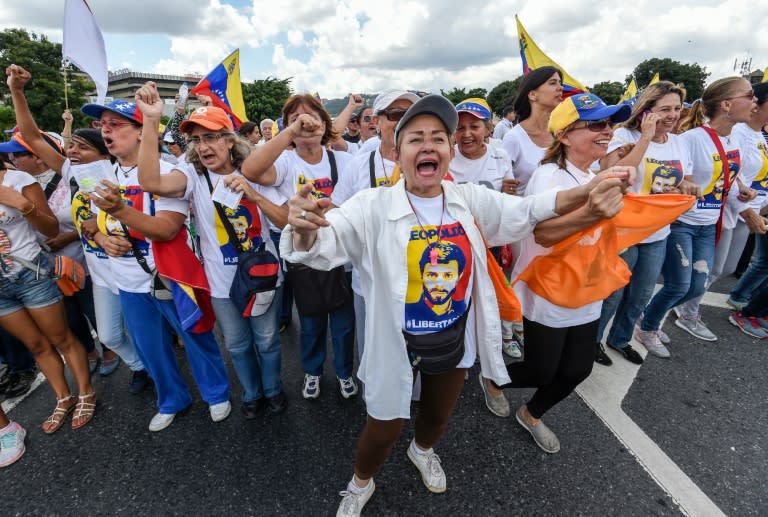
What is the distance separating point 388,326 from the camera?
69.5 inches

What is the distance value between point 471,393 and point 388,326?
178 centimetres

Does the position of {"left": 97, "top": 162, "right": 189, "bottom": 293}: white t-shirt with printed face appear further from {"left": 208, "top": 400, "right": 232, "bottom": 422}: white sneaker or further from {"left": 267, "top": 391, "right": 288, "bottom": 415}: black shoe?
{"left": 267, "top": 391, "right": 288, "bottom": 415}: black shoe

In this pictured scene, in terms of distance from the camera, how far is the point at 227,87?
4.93m

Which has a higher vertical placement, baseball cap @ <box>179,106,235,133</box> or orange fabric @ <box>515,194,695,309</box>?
baseball cap @ <box>179,106,235,133</box>

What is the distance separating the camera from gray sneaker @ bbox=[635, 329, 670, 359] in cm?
357

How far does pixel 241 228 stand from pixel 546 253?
199cm

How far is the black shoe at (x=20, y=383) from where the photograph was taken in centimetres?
333

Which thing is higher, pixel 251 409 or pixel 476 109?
pixel 476 109

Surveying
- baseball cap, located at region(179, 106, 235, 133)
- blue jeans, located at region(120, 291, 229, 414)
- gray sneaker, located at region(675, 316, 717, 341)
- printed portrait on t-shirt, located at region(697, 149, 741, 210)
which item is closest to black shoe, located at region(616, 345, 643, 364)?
gray sneaker, located at region(675, 316, 717, 341)

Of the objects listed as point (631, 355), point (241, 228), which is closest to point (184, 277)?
point (241, 228)

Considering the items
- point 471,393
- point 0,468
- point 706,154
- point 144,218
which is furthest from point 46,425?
point 706,154

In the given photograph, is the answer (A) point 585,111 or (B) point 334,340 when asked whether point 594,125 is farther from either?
(B) point 334,340

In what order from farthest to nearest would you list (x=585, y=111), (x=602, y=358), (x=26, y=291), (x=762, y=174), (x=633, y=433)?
(x=762, y=174)
(x=602, y=358)
(x=26, y=291)
(x=633, y=433)
(x=585, y=111)

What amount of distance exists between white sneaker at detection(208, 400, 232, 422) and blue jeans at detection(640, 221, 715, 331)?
409cm
